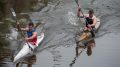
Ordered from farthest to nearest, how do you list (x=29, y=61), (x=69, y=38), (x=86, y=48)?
(x=69, y=38), (x=86, y=48), (x=29, y=61)

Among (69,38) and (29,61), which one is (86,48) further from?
(29,61)

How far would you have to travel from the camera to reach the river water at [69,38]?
18.2 metres

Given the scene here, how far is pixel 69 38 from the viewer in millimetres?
22578

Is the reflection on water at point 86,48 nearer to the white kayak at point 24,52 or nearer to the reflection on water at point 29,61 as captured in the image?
the reflection on water at point 29,61

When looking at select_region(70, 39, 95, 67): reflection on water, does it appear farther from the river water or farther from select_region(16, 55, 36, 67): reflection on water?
select_region(16, 55, 36, 67): reflection on water

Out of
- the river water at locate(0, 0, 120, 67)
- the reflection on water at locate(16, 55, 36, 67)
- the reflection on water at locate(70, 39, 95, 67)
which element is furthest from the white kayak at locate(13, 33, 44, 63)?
the reflection on water at locate(70, 39, 95, 67)

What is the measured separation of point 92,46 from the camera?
20.8 meters

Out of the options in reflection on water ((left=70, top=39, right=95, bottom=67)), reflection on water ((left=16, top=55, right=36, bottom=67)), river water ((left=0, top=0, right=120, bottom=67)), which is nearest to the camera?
reflection on water ((left=16, top=55, right=36, bottom=67))

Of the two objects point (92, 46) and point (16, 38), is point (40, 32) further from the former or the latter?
point (92, 46)

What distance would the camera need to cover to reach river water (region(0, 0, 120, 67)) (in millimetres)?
18172

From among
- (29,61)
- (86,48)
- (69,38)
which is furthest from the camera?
(69,38)

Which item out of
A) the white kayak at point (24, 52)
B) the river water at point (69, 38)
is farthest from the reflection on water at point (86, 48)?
the white kayak at point (24, 52)

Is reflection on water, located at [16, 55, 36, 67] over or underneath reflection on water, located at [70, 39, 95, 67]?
underneath

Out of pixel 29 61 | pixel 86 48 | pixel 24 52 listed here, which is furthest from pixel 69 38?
pixel 29 61
